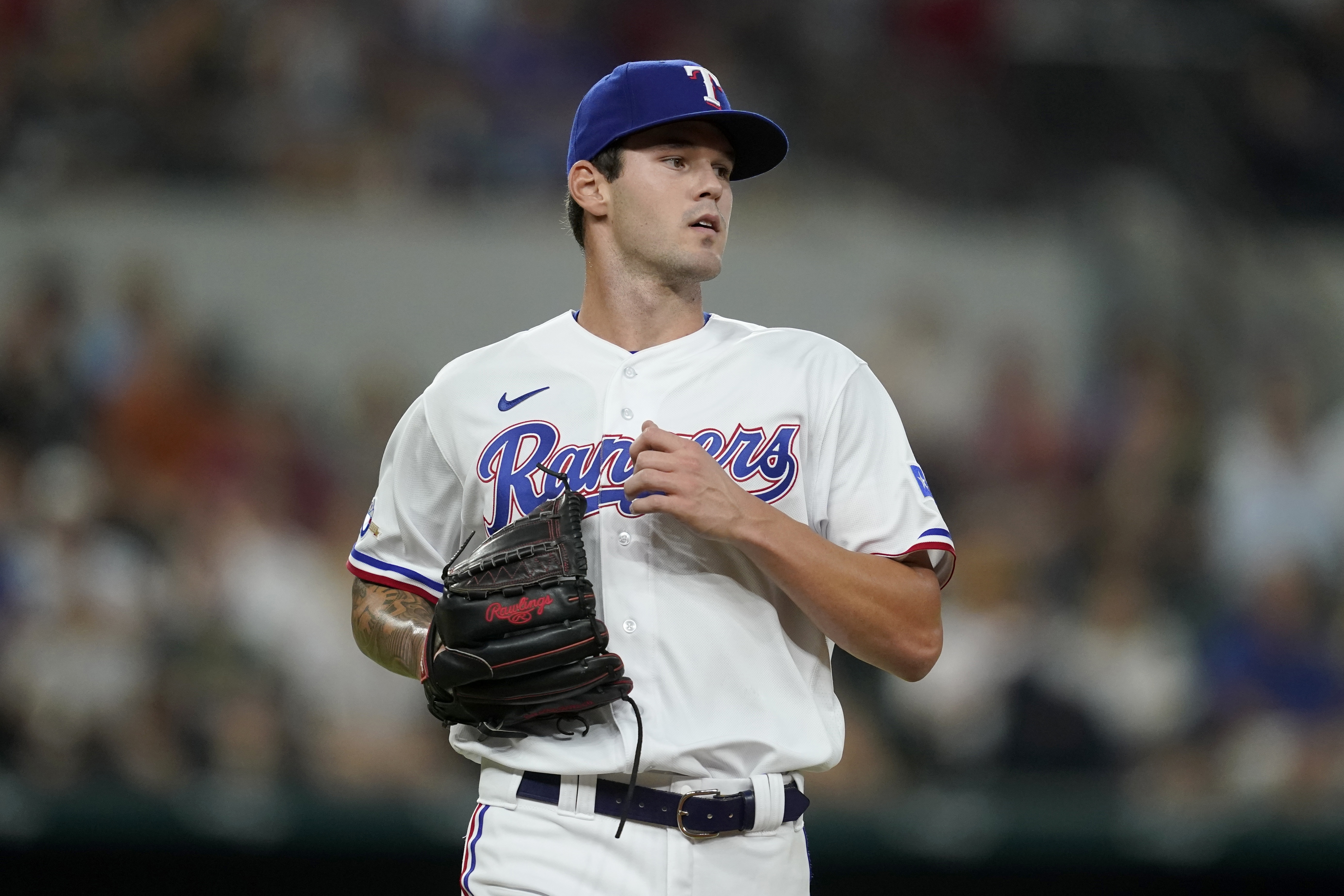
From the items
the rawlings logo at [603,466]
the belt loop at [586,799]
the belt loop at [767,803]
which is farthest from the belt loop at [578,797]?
the rawlings logo at [603,466]

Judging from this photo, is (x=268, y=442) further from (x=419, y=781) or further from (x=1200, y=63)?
(x=1200, y=63)

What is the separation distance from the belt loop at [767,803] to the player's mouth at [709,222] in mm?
894

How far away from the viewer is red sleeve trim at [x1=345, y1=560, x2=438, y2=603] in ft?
8.00

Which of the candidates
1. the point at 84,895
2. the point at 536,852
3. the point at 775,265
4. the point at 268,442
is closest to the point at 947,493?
the point at 775,265

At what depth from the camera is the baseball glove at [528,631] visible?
196cm

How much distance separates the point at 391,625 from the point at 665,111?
96cm

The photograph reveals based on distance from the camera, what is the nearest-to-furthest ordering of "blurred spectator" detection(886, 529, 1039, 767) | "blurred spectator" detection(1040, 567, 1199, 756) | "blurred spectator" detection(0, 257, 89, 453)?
"blurred spectator" detection(886, 529, 1039, 767), "blurred spectator" detection(1040, 567, 1199, 756), "blurred spectator" detection(0, 257, 89, 453)

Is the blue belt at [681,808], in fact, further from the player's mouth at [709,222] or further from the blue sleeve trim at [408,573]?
the player's mouth at [709,222]

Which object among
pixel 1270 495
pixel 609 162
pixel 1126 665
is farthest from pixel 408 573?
pixel 1270 495

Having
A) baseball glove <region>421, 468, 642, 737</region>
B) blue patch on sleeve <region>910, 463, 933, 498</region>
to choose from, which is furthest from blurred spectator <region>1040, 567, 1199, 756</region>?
baseball glove <region>421, 468, 642, 737</region>

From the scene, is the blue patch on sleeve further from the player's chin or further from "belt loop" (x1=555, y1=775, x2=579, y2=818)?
"belt loop" (x1=555, y1=775, x2=579, y2=818)

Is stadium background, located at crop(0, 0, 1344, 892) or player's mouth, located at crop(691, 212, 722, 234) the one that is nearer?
player's mouth, located at crop(691, 212, 722, 234)

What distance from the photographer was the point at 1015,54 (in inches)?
288

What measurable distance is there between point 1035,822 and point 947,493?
1588 millimetres
